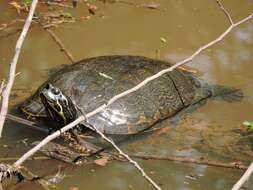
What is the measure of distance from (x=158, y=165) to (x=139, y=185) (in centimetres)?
31

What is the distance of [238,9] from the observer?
664 cm

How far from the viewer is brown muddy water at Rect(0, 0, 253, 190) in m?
3.63

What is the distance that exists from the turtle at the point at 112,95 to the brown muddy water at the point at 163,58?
152 millimetres

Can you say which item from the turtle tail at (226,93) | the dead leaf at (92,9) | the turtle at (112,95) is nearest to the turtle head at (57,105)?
the turtle at (112,95)

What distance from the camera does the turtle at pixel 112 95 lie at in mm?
3977

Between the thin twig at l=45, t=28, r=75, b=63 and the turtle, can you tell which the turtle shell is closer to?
the turtle

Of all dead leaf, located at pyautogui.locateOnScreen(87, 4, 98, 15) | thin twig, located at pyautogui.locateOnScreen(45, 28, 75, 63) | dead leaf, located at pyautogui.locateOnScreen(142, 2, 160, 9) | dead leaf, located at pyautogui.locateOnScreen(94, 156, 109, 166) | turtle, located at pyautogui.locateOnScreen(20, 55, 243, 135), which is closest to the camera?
dead leaf, located at pyautogui.locateOnScreen(94, 156, 109, 166)

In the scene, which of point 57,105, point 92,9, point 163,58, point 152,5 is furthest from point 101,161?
point 152,5

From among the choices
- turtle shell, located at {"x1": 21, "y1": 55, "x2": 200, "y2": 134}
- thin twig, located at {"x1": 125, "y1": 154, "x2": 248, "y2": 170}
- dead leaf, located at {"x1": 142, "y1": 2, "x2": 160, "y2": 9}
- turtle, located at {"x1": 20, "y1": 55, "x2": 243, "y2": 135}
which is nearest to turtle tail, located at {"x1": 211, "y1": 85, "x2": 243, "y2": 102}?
turtle, located at {"x1": 20, "y1": 55, "x2": 243, "y2": 135}

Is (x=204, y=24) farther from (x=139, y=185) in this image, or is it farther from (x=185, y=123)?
(x=139, y=185)

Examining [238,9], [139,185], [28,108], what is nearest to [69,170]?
[139,185]

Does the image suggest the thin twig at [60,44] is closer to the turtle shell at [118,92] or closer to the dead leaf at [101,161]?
the turtle shell at [118,92]

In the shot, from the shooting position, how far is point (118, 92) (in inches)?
160

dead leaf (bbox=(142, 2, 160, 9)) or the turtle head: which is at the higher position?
dead leaf (bbox=(142, 2, 160, 9))
